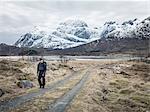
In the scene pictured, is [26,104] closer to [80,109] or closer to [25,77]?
[80,109]

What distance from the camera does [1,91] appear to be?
90.1 ft

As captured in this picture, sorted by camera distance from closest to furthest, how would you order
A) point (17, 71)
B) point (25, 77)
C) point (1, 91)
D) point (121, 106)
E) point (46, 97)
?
point (46, 97)
point (121, 106)
point (1, 91)
point (25, 77)
point (17, 71)

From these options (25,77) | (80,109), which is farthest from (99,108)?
(25,77)

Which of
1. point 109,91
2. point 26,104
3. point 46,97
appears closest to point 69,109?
point 26,104

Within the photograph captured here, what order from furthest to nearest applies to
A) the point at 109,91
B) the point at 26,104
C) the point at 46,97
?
the point at 109,91 < the point at 46,97 < the point at 26,104

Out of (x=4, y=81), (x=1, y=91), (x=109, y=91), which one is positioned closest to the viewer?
(x=1, y=91)

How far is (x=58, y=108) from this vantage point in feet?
64.0

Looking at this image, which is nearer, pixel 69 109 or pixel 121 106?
pixel 69 109

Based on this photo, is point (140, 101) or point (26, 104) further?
point (140, 101)

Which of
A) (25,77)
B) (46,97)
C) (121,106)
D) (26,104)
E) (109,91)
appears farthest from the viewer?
(25,77)

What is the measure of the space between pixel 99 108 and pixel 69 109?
314 cm

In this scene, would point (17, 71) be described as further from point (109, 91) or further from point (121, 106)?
point (121, 106)

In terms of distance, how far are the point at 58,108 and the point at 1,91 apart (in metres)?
9.18

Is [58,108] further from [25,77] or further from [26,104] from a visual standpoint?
[25,77]
